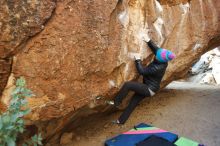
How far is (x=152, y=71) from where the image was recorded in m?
5.48

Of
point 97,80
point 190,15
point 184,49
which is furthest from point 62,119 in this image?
point 190,15

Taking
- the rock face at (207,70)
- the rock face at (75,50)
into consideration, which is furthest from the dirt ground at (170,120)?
the rock face at (207,70)

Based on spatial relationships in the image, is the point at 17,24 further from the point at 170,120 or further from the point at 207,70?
the point at 207,70

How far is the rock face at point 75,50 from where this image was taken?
4.13 metres

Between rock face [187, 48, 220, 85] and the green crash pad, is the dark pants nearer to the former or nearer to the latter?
the green crash pad

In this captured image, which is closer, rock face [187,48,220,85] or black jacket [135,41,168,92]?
black jacket [135,41,168,92]

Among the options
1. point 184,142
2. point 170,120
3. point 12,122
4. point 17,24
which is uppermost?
point 17,24

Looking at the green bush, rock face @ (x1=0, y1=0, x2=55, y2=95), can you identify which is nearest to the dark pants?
rock face @ (x1=0, y1=0, x2=55, y2=95)

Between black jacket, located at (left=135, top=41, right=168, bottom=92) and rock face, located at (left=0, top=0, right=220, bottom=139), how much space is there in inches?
6.2

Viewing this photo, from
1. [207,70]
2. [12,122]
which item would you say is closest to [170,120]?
[12,122]

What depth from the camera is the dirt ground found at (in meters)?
5.88

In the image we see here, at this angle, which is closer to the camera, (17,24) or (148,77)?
(17,24)

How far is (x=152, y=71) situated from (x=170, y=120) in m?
1.63

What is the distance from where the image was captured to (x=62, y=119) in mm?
5004
